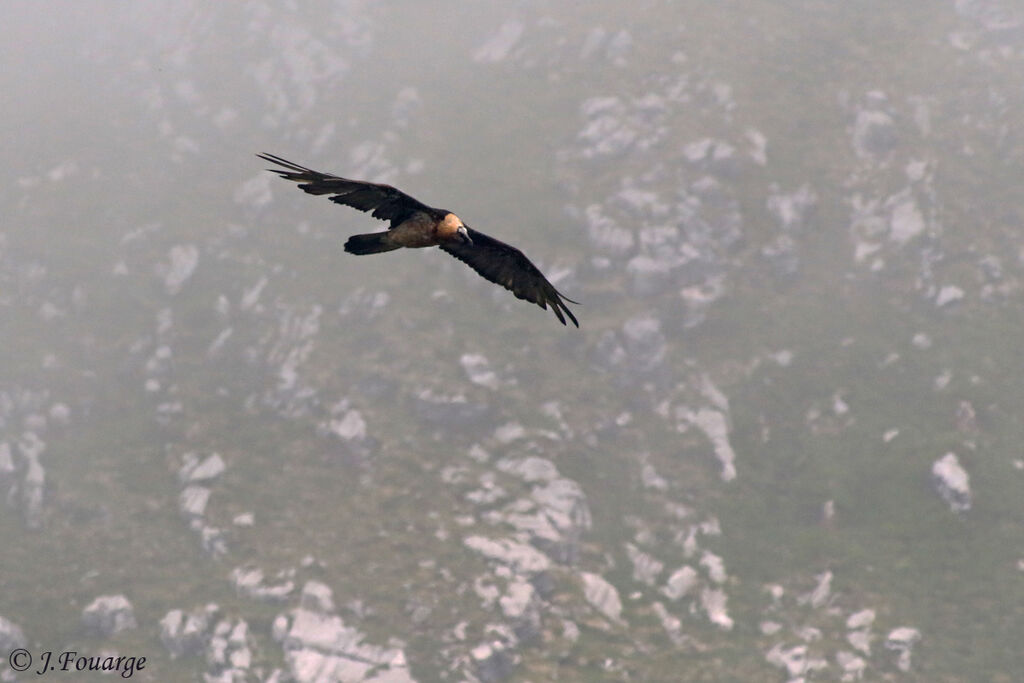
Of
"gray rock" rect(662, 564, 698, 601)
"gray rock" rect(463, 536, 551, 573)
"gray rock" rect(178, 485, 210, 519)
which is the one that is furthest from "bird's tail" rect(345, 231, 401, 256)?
"gray rock" rect(178, 485, 210, 519)

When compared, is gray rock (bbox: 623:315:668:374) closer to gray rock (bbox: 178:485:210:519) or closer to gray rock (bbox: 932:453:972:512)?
gray rock (bbox: 932:453:972:512)

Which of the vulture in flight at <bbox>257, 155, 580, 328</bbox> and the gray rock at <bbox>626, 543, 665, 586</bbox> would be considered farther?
the gray rock at <bbox>626, 543, 665, 586</bbox>

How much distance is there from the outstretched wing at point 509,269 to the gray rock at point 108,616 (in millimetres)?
29358

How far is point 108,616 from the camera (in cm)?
4316

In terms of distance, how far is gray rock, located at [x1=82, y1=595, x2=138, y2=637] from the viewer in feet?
140

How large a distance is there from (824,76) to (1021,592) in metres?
43.6

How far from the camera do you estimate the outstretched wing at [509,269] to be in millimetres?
21906

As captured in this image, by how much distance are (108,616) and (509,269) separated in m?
30.6

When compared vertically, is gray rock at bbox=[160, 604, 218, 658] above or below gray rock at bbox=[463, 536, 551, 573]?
below

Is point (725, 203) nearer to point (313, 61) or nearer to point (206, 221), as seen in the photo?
point (206, 221)

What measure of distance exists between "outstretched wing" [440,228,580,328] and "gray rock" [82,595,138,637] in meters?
29.4

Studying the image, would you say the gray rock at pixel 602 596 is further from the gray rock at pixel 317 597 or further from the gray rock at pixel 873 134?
the gray rock at pixel 873 134

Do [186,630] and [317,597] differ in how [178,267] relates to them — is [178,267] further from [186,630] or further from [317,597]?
[317,597]

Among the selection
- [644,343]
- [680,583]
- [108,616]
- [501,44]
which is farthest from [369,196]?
[501,44]
